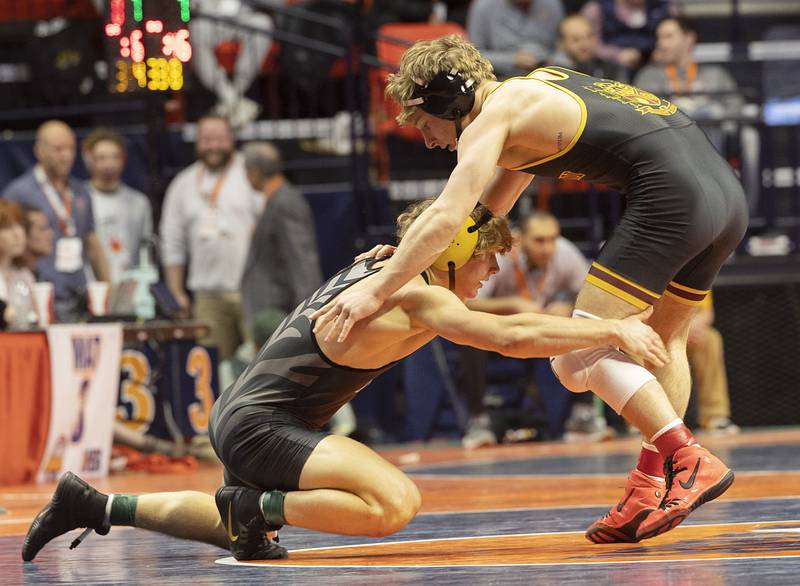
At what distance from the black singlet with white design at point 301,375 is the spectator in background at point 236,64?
22.4 feet

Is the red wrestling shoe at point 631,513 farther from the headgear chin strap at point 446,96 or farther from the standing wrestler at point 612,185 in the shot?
the headgear chin strap at point 446,96

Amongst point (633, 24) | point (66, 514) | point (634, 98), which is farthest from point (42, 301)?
point (633, 24)

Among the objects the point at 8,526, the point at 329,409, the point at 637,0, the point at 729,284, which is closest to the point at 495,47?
the point at 637,0

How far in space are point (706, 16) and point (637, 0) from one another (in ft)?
5.68

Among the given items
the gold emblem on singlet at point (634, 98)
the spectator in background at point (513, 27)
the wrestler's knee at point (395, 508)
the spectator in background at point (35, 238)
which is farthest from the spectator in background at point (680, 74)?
A: the wrestler's knee at point (395, 508)

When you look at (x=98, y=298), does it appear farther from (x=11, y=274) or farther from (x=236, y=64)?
(x=236, y=64)

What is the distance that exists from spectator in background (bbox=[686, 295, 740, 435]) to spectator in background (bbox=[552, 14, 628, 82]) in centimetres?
195

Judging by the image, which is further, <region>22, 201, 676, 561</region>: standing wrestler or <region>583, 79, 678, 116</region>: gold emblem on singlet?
<region>583, 79, 678, 116</region>: gold emblem on singlet

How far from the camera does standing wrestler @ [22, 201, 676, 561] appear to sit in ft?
12.7

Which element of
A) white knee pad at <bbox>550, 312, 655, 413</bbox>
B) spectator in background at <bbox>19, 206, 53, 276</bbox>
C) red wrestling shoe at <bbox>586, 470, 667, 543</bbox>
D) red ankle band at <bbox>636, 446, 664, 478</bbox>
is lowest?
red wrestling shoe at <bbox>586, 470, 667, 543</bbox>

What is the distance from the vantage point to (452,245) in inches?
159

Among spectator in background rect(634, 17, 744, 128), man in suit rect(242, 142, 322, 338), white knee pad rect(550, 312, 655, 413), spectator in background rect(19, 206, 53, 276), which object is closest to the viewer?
white knee pad rect(550, 312, 655, 413)

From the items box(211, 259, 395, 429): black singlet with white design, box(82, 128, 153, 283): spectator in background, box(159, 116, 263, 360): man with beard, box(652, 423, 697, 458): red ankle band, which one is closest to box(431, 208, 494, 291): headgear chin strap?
box(211, 259, 395, 429): black singlet with white design

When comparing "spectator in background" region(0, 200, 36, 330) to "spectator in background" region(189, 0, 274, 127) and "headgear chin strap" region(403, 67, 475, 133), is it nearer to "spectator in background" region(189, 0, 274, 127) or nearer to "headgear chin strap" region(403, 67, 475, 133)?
"spectator in background" region(189, 0, 274, 127)
